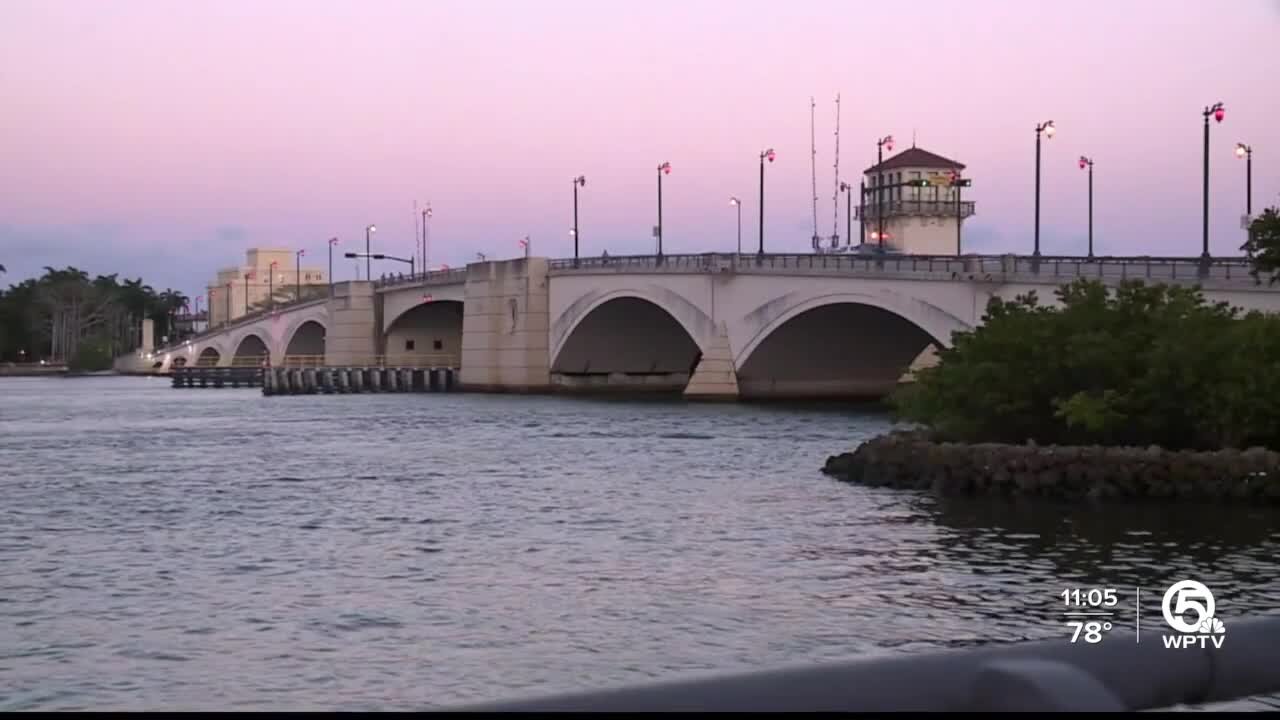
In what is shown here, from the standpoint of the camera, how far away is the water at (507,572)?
53.4 ft

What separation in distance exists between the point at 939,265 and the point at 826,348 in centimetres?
1734

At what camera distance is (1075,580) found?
21.8 meters

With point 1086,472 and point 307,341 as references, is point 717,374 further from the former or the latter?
point 307,341

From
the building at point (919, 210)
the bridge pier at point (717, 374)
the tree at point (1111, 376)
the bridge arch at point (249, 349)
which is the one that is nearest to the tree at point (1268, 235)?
the tree at point (1111, 376)

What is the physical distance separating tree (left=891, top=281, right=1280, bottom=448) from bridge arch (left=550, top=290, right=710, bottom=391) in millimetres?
42090

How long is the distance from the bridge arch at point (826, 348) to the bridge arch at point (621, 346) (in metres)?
7.69

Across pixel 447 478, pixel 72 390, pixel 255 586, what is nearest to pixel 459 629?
pixel 255 586

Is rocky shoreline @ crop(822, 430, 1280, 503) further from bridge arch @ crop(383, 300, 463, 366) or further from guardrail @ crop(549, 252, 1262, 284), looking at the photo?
bridge arch @ crop(383, 300, 463, 366)

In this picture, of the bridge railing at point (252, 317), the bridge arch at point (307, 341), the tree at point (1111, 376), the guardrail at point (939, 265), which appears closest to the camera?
the tree at point (1111, 376)

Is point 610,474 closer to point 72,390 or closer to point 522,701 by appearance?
point 522,701

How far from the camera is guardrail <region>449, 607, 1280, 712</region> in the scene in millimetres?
2848

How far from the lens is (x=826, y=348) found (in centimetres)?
7900

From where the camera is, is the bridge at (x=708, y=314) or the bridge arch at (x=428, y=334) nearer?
the bridge at (x=708, y=314)

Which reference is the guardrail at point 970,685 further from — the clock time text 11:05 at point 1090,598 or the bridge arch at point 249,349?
the bridge arch at point 249,349
